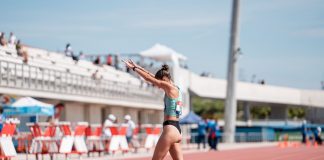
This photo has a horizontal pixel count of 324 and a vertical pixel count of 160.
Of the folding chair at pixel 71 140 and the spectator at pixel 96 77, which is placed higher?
the spectator at pixel 96 77

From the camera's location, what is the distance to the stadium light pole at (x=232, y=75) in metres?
55.4

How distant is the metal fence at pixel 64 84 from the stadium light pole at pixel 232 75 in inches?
251

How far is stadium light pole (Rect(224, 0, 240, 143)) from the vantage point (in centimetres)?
5542

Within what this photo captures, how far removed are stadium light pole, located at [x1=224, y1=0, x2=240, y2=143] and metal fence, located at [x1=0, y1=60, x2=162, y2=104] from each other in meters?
6.36

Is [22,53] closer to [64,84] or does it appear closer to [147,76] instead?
[64,84]

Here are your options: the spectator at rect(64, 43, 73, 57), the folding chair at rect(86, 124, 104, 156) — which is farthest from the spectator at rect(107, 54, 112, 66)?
the folding chair at rect(86, 124, 104, 156)

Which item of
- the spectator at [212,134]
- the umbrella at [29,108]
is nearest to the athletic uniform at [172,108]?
the umbrella at [29,108]

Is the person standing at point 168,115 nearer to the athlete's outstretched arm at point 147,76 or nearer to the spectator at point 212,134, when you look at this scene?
the athlete's outstretched arm at point 147,76

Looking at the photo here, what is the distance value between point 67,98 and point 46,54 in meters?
4.00

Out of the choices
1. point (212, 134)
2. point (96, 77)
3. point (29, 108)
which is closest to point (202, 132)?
point (212, 134)

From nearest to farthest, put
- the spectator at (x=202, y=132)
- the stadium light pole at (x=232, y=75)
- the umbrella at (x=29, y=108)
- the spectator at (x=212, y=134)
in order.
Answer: the umbrella at (x=29, y=108) → the spectator at (x=212, y=134) → the spectator at (x=202, y=132) → the stadium light pole at (x=232, y=75)

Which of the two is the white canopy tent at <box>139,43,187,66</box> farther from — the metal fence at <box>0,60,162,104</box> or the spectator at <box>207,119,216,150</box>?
the spectator at <box>207,119,216,150</box>

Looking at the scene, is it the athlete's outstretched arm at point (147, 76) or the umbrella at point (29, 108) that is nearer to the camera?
the athlete's outstretched arm at point (147, 76)

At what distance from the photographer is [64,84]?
3762cm
